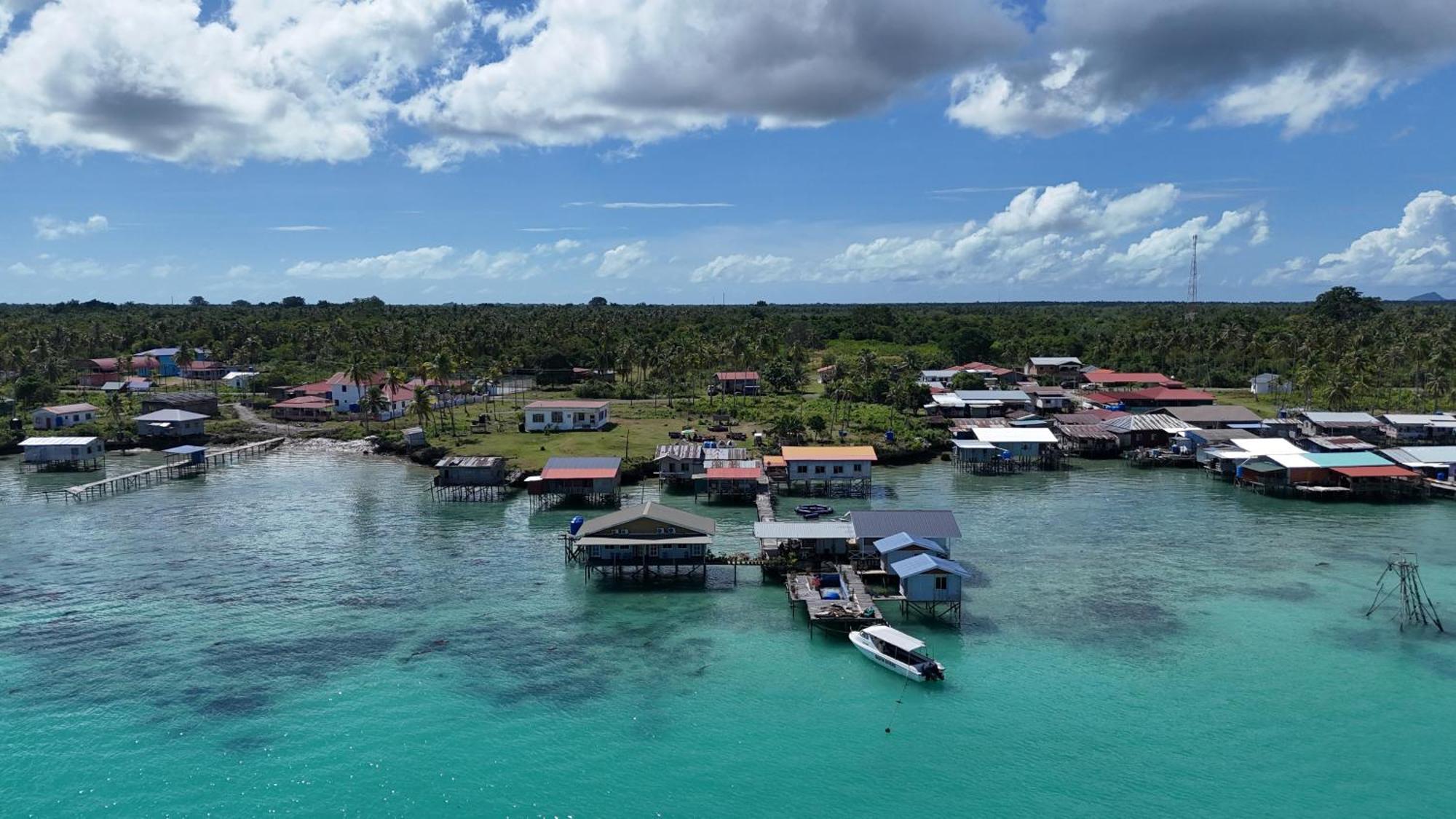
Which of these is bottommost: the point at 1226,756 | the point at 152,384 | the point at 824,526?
the point at 1226,756

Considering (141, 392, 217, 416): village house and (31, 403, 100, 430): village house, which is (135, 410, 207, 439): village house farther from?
(31, 403, 100, 430): village house

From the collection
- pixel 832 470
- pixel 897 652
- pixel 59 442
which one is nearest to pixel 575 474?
pixel 832 470

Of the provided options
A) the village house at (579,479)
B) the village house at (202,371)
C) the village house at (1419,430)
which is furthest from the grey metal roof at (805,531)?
the village house at (202,371)

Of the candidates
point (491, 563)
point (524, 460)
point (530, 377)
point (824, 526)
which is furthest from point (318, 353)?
point (824, 526)

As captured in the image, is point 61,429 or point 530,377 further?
point 530,377

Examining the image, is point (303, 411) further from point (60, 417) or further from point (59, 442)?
point (59, 442)

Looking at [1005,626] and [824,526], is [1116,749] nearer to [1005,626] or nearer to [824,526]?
[1005,626]

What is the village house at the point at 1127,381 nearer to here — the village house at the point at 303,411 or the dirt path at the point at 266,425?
the village house at the point at 303,411
